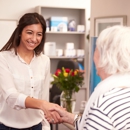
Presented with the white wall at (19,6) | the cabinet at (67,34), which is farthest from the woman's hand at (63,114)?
the white wall at (19,6)

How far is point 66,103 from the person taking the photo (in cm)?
338

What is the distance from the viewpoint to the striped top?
1.37 meters

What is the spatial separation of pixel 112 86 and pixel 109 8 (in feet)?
6.97

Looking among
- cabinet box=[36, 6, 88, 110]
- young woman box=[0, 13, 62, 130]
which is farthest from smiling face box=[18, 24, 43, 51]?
cabinet box=[36, 6, 88, 110]

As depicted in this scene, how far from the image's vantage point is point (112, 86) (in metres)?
1.45

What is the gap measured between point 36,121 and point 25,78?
0.31 meters

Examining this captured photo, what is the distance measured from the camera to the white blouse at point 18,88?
2.20m

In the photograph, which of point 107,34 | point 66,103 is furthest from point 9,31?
point 107,34

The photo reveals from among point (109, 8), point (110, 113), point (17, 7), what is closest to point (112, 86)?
point (110, 113)

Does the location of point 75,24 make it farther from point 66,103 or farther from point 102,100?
point 102,100

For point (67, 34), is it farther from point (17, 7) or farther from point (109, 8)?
point (109, 8)

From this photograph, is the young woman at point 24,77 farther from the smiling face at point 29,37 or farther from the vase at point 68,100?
the vase at point 68,100

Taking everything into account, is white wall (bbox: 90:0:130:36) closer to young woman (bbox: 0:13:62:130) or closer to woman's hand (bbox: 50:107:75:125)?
young woman (bbox: 0:13:62:130)

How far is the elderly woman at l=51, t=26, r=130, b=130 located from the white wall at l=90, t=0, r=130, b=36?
1.78m
